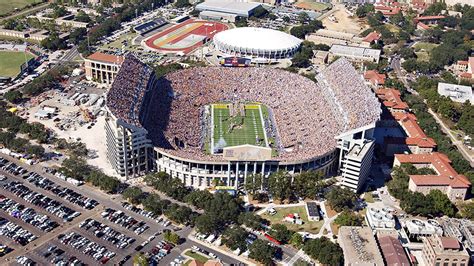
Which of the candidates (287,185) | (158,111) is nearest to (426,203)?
(287,185)

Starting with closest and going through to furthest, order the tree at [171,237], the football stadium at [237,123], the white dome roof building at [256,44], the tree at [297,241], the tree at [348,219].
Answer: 1. the tree at [297,241]
2. the tree at [171,237]
3. the tree at [348,219]
4. the football stadium at [237,123]
5. the white dome roof building at [256,44]

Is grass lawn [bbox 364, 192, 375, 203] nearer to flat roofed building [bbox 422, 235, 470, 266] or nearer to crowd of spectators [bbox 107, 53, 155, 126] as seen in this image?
flat roofed building [bbox 422, 235, 470, 266]

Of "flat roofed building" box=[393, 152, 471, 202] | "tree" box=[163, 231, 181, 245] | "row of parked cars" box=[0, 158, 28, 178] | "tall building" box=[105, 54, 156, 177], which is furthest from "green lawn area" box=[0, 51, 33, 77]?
"flat roofed building" box=[393, 152, 471, 202]

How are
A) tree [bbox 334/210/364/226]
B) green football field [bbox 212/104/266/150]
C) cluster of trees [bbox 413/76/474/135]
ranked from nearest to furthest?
tree [bbox 334/210/364/226] → green football field [bbox 212/104/266/150] → cluster of trees [bbox 413/76/474/135]

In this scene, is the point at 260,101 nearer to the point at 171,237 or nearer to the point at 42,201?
the point at 171,237

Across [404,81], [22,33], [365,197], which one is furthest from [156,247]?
[22,33]

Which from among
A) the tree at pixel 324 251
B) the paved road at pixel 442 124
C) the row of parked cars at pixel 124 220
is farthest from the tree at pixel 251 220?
the paved road at pixel 442 124

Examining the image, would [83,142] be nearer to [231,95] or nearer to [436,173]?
[231,95]

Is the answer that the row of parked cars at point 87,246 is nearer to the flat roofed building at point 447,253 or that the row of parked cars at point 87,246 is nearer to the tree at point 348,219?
the tree at point 348,219
